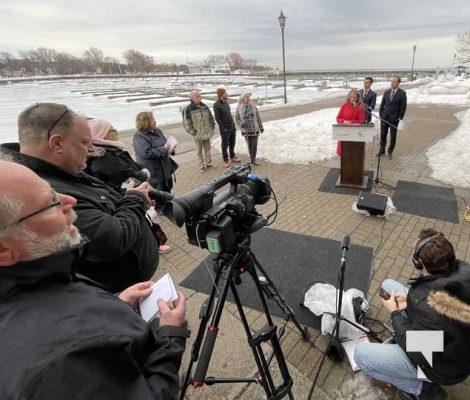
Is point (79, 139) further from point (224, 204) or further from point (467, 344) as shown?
point (467, 344)

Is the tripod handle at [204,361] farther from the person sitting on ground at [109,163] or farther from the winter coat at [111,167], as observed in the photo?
the winter coat at [111,167]

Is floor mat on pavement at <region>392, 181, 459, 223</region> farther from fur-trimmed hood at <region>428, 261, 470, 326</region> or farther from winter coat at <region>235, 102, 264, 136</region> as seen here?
winter coat at <region>235, 102, 264, 136</region>

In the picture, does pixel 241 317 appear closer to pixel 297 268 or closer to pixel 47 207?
pixel 47 207

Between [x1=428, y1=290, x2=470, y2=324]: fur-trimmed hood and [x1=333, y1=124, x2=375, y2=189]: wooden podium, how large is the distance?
373 cm

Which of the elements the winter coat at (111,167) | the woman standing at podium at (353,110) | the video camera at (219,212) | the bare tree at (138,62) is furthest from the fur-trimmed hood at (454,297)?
the bare tree at (138,62)

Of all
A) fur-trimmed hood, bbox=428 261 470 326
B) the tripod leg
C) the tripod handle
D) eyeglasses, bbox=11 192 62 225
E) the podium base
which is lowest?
the podium base

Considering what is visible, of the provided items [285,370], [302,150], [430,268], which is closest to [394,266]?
[430,268]

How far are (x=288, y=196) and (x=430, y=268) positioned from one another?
3.60m

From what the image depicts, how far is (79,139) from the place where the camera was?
5.36 ft

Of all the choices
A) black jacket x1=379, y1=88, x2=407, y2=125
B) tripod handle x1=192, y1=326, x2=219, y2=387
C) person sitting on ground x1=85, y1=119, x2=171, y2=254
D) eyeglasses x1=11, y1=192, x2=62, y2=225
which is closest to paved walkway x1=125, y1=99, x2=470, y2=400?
tripod handle x1=192, y1=326, x2=219, y2=387

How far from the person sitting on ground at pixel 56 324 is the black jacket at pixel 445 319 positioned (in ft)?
4.74

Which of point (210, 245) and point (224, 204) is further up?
point (224, 204)

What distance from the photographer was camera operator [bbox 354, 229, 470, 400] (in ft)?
5.06

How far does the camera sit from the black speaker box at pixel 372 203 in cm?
423
